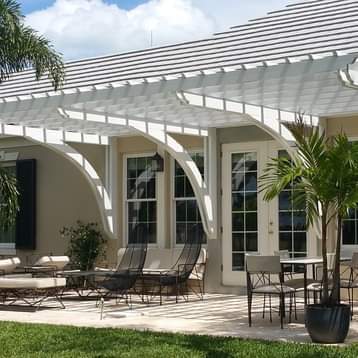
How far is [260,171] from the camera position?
44.1ft

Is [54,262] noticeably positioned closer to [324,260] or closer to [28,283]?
[28,283]

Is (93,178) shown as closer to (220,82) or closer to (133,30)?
(220,82)

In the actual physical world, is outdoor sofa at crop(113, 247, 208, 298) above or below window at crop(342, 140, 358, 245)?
below

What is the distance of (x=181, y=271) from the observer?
13.0m

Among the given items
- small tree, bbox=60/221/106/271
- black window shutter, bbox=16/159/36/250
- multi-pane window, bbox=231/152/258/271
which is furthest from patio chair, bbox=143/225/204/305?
black window shutter, bbox=16/159/36/250

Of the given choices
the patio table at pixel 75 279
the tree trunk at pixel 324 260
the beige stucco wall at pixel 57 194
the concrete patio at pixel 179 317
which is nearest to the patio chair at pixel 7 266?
the patio table at pixel 75 279

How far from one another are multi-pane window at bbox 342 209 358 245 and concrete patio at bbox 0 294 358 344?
5.84ft

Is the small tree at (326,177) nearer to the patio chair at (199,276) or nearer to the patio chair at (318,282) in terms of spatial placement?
the patio chair at (318,282)

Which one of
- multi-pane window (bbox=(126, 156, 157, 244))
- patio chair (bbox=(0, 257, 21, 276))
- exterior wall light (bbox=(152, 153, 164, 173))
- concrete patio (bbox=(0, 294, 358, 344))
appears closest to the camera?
concrete patio (bbox=(0, 294, 358, 344))

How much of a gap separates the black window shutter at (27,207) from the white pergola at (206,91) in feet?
5.92

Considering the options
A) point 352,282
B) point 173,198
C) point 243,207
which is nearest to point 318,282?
point 352,282

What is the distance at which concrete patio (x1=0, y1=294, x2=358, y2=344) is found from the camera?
884 centimetres

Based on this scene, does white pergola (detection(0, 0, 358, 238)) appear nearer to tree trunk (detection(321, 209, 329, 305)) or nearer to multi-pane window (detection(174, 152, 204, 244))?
multi-pane window (detection(174, 152, 204, 244))

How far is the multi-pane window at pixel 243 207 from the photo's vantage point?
13.6m
